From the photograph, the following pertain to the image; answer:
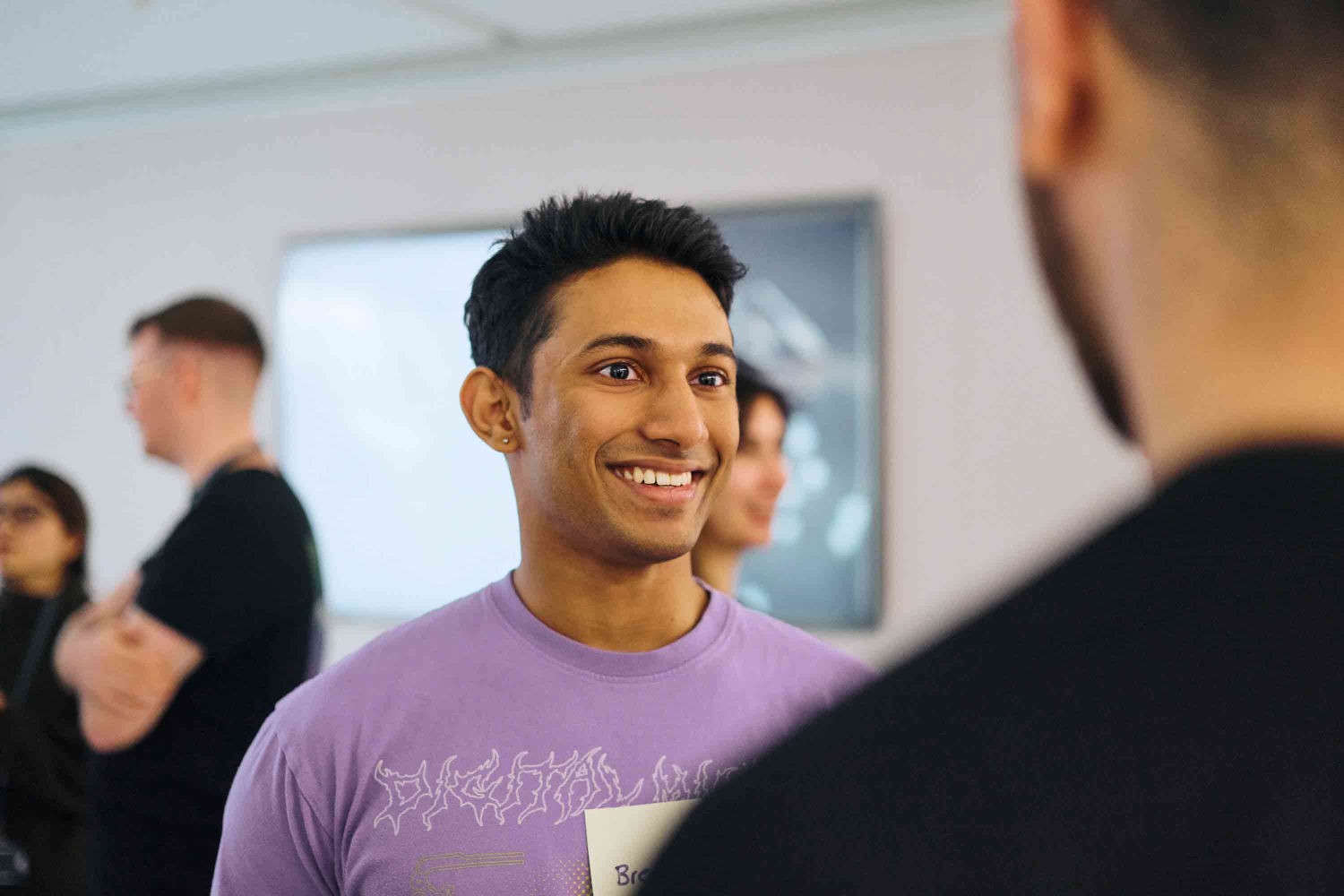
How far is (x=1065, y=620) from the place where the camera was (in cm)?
37

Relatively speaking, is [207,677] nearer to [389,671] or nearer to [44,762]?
[389,671]

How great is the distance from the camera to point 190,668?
2.05m

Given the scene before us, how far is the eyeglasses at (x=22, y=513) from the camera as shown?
3791 mm

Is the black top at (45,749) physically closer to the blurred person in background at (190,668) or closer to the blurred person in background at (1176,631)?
the blurred person in background at (190,668)

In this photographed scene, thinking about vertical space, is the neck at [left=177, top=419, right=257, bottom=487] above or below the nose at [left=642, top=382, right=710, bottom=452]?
above

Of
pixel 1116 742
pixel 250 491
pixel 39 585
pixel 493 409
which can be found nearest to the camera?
pixel 1116 742

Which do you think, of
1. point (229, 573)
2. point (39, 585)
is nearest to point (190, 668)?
point (229, 573)

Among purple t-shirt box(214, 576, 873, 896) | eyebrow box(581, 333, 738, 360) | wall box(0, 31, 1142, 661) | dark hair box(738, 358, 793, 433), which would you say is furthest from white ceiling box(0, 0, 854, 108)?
purple t-shirt box(214, 576, 873, 896)

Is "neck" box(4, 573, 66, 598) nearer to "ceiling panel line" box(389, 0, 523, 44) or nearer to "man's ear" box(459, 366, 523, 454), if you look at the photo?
A: "ceiling panel line" box(389, 0, 523, 44)

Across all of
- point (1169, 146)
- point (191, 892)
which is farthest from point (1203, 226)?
point (191, 892)

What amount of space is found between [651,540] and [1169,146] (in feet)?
2.94

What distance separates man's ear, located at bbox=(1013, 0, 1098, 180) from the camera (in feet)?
1.39

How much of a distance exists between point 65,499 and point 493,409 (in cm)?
290

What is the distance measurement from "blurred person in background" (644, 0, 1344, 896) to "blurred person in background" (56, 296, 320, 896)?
5.96ft
